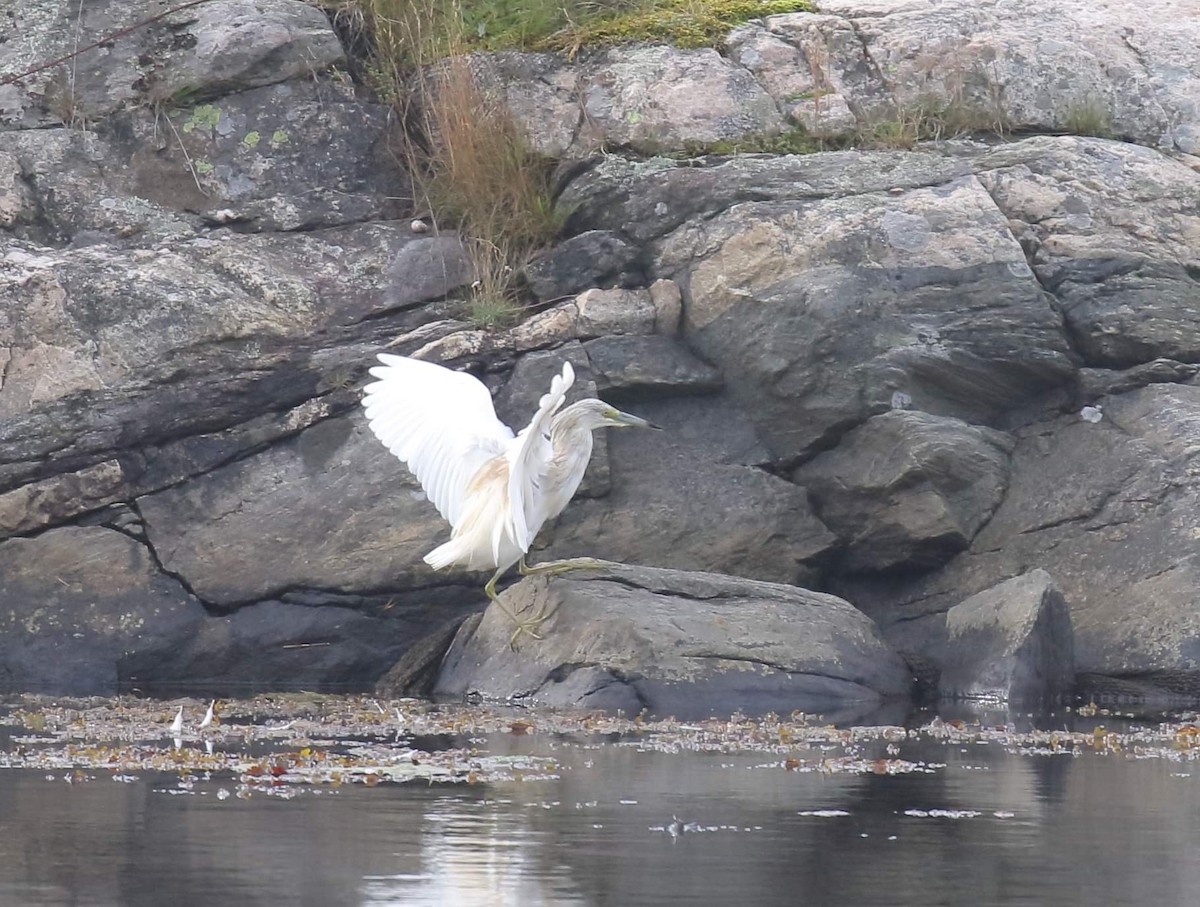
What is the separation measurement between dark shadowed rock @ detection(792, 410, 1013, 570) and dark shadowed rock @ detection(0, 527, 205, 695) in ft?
11.0

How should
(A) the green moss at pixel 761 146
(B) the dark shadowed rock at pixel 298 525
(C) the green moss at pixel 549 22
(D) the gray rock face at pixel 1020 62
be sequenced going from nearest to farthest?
1. (B) the dark shadowed rock at pixel 298 525
2. (A) the green moss at pixel 761 146
3. (D) the gray rock face at pixel 1020 62
4. (C) the green moss at pixel 549 22

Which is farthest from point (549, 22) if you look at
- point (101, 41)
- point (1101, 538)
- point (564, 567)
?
point (1101, 538)

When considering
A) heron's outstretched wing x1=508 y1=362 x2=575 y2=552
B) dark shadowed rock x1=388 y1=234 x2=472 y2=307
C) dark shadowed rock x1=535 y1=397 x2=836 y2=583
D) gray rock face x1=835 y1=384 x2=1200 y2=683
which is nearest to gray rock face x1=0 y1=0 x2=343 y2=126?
dark shadowed rock x1=388 y1=234 x2=472 y2=307

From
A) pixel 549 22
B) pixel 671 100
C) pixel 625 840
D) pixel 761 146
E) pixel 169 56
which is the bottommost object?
pixel 625 840

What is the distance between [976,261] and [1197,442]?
1.48m

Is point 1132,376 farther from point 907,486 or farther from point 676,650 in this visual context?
point 676,650

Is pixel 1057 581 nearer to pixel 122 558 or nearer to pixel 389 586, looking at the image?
pixel 389 586

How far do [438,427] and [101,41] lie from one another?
4405mm

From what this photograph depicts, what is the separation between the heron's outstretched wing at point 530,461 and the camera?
27.5 ft

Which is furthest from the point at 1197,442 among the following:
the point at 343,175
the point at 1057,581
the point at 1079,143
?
the point at 343,175

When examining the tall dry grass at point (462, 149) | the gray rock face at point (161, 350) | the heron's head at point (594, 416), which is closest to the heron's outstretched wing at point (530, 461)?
the heron's head at point (594, 416)

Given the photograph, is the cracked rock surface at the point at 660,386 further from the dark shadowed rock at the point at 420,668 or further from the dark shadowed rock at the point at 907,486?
the dark shadowed rock at the point at 420,668

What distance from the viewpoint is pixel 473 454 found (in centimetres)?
930

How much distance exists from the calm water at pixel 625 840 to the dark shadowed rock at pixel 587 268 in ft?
16.0
